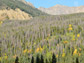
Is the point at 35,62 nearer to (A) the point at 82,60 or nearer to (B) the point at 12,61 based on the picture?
(B) the point at 12,61

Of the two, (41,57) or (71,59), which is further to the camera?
(41,57)

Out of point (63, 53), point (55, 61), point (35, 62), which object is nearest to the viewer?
point (35, 62)

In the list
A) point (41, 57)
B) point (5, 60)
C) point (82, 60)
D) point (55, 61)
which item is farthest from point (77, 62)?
point (5, 60)

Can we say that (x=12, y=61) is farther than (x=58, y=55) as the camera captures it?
No

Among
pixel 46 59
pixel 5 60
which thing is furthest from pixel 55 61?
pixel 5 60

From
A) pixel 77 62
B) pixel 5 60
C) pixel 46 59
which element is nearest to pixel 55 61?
pixel 46 59

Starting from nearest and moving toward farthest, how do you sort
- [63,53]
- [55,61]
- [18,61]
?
[18,61] → [55,61] → [63,53]

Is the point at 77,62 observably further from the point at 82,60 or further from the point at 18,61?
the point at 18,61

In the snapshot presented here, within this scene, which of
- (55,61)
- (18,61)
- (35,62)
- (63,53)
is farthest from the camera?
(63,53)

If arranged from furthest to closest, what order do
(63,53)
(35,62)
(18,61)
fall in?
(63,53) < (18,61) < (35,62)
